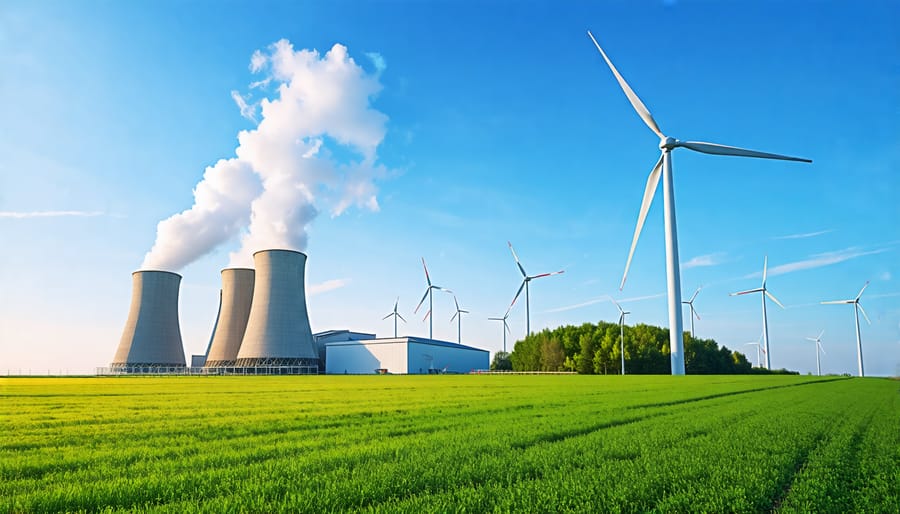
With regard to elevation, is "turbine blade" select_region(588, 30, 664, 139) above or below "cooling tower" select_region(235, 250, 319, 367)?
above

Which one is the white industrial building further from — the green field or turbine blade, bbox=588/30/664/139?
the green field

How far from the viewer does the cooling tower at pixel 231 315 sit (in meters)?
78.2

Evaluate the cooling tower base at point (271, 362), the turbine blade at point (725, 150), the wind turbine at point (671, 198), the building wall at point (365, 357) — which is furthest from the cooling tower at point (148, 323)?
the turbine blade at point (725, 150)

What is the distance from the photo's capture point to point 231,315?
7950 cm

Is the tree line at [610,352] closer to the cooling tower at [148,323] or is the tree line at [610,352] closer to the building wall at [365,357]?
the building wall at [365,357]

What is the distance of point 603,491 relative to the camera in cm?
557

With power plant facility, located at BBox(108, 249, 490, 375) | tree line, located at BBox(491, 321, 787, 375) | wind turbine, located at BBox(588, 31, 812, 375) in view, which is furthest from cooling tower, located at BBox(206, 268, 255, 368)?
wind turbine, located at BBox(588, 31, 812, 375)

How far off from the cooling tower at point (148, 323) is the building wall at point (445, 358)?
37.8 metres

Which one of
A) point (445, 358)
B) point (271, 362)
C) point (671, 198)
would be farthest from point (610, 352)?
point (271, 362)

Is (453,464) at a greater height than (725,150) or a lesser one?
lesser

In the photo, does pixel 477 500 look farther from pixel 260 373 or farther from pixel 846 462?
pixel 260 373

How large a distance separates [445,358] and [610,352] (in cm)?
3373

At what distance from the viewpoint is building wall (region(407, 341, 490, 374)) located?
316ft

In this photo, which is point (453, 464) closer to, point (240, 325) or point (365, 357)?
point (240, 325)
